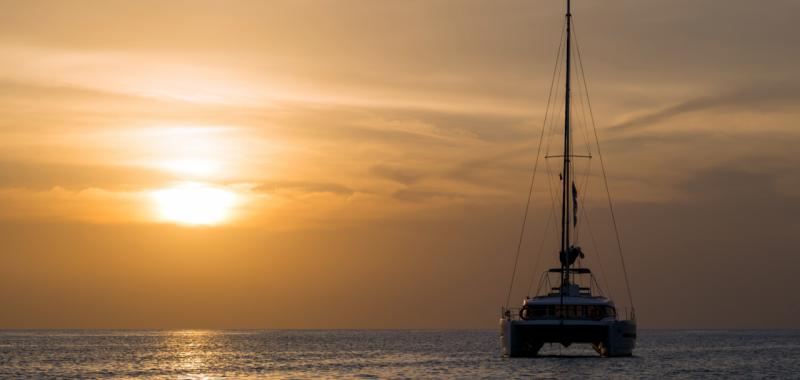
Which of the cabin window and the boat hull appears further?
the cabin window

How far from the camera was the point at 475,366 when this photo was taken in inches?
3799

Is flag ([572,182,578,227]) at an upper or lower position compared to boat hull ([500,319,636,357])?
upper

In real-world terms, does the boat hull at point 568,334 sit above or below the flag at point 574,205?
below

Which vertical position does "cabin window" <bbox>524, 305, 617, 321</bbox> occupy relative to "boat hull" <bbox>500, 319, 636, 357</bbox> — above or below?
above

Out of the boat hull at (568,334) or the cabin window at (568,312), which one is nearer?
the boat hull at (568,334)

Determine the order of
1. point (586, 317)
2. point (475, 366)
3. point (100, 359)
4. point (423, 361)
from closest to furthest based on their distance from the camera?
point (586, 317), point (475, 366), point (423, 361), point (100, 359)

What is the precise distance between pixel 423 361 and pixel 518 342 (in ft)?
107

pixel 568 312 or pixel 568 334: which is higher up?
pixel 568 312

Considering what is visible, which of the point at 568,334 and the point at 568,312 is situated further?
the point at 568,334

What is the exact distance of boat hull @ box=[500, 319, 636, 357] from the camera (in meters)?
76.8

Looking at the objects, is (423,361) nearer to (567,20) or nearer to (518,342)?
(518,342)

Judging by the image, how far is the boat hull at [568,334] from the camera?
252ft

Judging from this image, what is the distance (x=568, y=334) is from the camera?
7769 cm

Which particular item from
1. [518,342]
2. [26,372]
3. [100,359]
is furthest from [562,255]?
[100,359]
